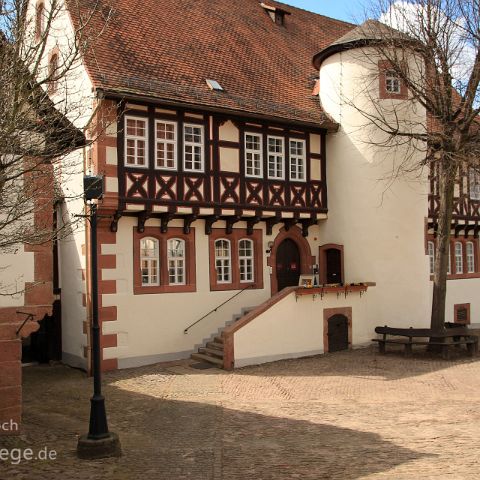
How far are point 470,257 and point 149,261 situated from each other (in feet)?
47.7

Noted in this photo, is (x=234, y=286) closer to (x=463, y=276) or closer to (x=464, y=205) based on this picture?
(x=464, y=205)

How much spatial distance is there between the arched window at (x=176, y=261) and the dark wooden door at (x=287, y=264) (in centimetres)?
345

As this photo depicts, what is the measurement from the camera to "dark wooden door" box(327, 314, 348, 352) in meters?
17.6

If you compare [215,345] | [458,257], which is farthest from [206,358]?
[458,257]

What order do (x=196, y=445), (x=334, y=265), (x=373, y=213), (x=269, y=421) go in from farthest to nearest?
(x=334, y=265), (x=373, y=213), (x=269, y=421), (x=196, y=445)

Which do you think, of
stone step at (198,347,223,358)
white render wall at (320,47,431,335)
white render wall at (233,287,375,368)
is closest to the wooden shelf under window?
white render wall at (233,287,375,368)

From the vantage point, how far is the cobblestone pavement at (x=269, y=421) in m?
7.76

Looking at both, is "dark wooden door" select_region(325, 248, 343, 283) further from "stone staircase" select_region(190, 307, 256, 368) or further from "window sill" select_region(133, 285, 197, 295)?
"window sill" select_region(133, 285, 197, 295)

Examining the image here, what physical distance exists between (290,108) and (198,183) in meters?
4.31

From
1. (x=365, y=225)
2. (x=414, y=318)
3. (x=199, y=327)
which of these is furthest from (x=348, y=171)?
(x=199, y=327)

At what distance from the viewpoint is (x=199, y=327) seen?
16.8 meters

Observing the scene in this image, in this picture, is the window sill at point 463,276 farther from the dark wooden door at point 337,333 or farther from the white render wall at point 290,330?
the dark wooden door at point 337,333

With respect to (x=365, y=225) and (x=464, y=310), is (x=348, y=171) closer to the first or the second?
(x=365, y=225)

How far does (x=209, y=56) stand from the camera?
63.6 ft
